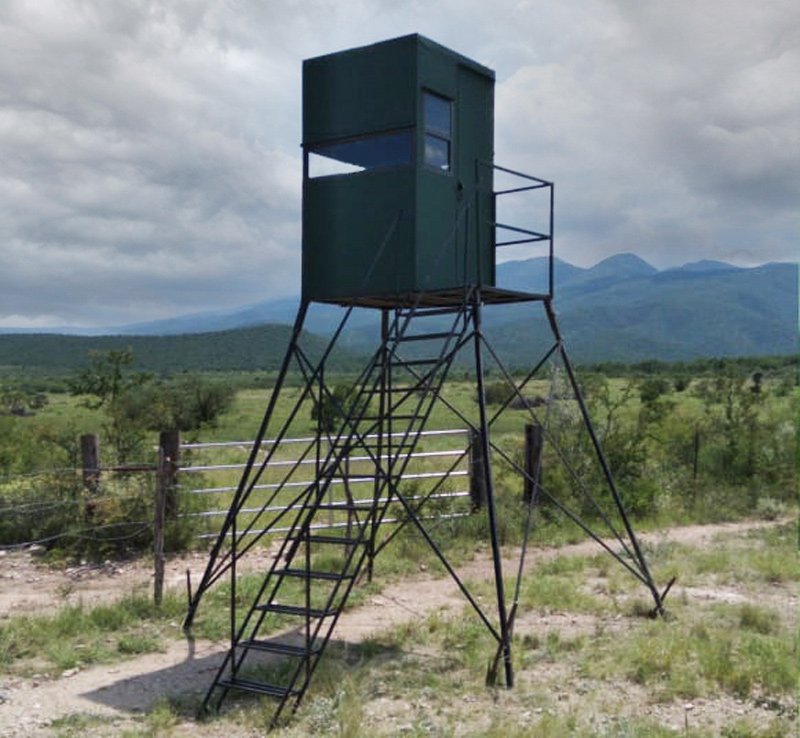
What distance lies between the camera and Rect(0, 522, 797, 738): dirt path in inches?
363

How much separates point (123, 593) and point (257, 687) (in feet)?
15.6

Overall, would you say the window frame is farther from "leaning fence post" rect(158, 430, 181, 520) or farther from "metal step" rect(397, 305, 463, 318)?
"leaning fence post" rect(158, 430, 181, 520)

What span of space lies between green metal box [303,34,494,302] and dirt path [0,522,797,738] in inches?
168

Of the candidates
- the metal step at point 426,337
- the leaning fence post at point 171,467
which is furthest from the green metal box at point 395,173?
the leaning fence post at point 171,467

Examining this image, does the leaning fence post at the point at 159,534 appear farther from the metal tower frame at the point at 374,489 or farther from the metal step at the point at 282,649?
the metal step at the point at 282,649

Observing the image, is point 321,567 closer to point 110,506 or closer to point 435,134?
point 110,506

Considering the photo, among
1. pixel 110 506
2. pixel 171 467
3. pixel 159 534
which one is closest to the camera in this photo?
pixel 159 534

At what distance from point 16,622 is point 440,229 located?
688cm

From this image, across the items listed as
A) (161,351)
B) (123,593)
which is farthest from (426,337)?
(161,351)

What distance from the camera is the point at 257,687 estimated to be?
30.4ft

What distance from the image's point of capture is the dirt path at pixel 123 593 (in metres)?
9.21

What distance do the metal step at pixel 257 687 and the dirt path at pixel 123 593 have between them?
1.77ft

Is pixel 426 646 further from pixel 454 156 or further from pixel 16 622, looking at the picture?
pixel 454 156

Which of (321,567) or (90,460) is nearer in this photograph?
(321,567)
